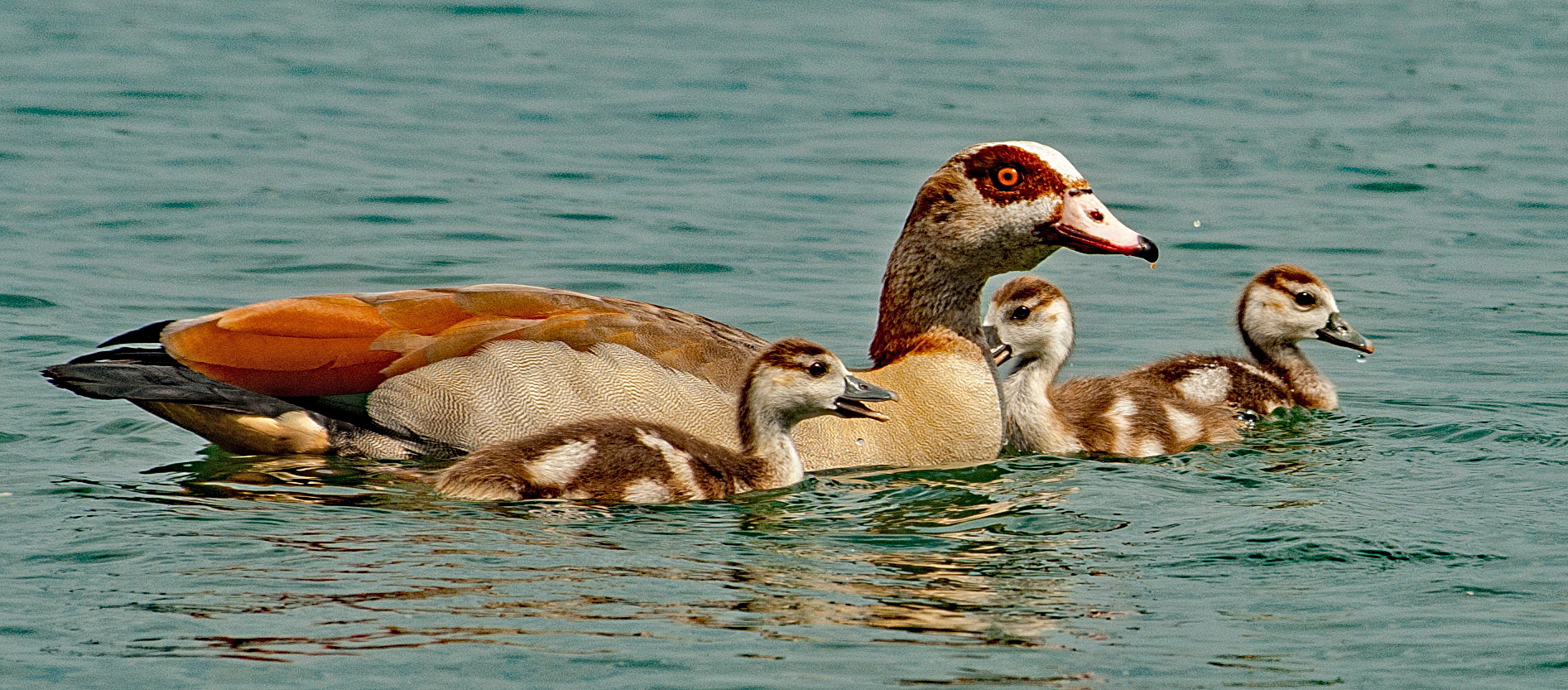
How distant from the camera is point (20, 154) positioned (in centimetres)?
1672

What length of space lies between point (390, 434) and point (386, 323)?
48 centimetres

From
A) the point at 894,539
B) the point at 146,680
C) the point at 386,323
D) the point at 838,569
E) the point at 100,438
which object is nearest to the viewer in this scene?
the point at 146,680

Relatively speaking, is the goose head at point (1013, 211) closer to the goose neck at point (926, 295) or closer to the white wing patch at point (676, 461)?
the goose neck at point (926, 295)

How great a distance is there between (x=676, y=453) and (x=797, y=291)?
16.1 ft

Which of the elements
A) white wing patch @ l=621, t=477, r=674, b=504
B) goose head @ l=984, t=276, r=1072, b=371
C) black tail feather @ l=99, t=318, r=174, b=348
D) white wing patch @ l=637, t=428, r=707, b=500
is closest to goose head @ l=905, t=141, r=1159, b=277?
goose head @ l=984, t=276, r=1072, b=371

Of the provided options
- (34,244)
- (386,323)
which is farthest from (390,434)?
(34,244)

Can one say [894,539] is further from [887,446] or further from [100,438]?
[100,438]

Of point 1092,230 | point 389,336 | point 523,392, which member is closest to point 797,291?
point 1092,230

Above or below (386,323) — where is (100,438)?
below

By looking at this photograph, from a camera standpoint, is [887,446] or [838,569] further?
[887,446]

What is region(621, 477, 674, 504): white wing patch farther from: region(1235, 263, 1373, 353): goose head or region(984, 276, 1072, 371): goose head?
region(1235, 263, 1373, 353): goose head

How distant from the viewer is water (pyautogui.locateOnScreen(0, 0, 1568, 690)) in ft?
23.2

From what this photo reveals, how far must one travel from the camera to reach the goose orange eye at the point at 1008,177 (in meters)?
9.71

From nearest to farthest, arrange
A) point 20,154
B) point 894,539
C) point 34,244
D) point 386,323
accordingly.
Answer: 1. point 894,539
2. point 386,323
3. point 34,244
4. point 20,154
